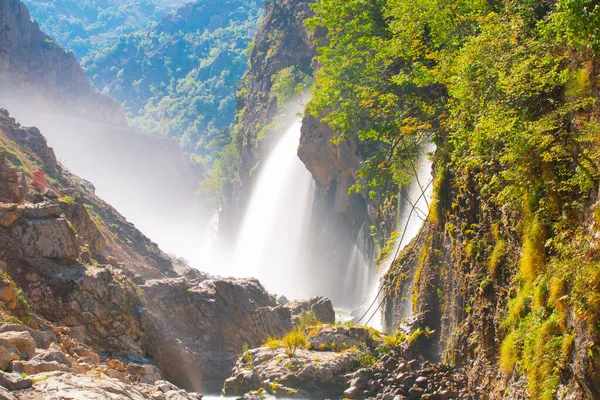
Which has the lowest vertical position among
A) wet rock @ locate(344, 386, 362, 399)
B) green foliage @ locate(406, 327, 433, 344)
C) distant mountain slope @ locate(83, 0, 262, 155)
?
wet rock @ locate(344, 386, 362, 399)

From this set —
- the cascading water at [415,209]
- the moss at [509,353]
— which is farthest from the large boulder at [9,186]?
the moss at [509,353]

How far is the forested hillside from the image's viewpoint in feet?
22.2

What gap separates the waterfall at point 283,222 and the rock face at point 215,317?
22158 mm

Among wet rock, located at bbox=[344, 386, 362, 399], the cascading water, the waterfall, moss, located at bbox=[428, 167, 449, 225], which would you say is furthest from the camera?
the waterfall

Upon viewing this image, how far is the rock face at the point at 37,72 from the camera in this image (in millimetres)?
88125

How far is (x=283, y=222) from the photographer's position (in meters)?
49.2

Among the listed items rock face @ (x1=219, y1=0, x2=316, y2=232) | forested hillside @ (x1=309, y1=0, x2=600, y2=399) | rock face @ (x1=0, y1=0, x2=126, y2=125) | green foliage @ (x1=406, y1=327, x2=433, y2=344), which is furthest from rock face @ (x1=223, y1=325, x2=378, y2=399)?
rock face @ (x1=0, y1=0, x2=126, y2=125)

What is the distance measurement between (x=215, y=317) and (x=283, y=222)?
2679 cm

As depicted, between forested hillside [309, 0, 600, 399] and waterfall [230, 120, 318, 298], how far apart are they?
29744mm

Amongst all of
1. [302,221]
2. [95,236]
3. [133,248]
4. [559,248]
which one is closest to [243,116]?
[302,221]

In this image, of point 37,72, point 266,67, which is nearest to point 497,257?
point 266,67

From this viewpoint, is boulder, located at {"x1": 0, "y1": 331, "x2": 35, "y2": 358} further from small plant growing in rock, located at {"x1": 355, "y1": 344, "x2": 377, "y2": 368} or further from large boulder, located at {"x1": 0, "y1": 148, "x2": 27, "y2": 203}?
large boulder, located at {"x1": 0, "y1": 148, "x2": 27, "y2": 203}

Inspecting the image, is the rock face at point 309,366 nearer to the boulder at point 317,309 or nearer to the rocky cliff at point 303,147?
the boulder at point 317,309

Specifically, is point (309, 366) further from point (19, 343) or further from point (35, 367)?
point (35, 367)
